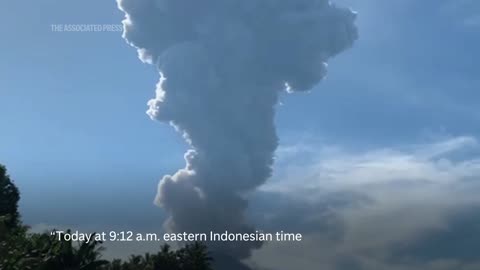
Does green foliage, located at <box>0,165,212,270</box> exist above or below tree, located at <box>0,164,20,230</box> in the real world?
below

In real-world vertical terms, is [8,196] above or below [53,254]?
above

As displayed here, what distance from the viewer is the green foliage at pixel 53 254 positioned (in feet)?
108

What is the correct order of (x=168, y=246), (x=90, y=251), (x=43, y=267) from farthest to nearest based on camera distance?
(x=168, y=246)
(x=90, y=251)
(x=43, y=267)

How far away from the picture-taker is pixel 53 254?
42.4 metres

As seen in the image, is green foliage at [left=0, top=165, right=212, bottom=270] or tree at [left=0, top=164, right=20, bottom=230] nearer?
green foliage at [left=0, top=165, right=212, bottom=270]

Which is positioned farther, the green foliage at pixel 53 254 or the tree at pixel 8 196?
the tree at pixel 8 196

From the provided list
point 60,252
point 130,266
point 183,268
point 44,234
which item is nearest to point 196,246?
point 183,268

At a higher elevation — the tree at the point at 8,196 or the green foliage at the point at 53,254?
the tree at the point at 8,196

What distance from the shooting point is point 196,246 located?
225ft

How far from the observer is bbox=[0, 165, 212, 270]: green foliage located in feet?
108

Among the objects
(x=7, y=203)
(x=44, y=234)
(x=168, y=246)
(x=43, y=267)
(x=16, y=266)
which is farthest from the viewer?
(x=168, y=246)

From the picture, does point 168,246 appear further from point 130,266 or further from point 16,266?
point 16,266

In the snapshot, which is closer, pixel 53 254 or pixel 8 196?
pixel 53 254

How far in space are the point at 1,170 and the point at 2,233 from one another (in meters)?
40.6
